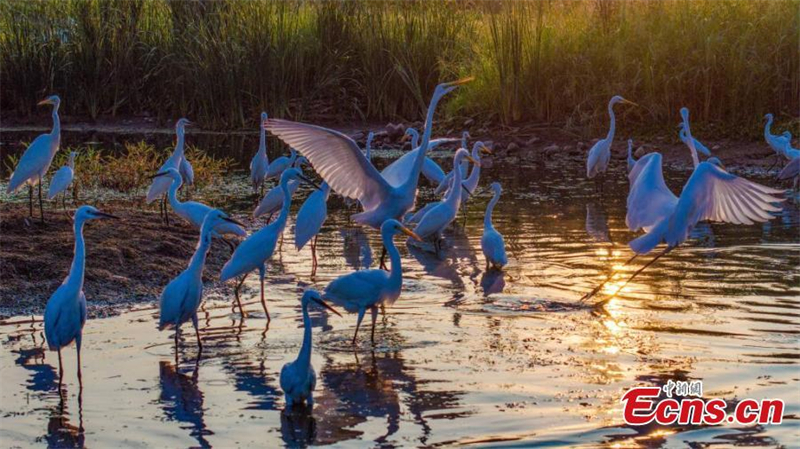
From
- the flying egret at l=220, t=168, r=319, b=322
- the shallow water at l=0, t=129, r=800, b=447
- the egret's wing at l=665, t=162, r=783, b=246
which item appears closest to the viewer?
the shallow water at l=0, t=129, r=800, b=447

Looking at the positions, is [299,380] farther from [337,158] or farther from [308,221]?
[308,221]

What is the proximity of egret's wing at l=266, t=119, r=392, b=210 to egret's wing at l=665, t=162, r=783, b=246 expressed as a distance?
241 centimetres

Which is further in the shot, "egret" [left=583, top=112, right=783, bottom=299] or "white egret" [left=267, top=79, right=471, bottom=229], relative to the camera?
"white egret" [left=267, top=79, right=471, bottom=229]

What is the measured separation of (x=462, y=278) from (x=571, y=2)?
475 inches

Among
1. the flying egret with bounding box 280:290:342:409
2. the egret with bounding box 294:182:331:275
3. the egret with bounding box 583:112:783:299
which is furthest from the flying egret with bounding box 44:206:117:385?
the egret with bounding box 583:112:783:299

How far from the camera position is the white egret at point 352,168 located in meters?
8.38

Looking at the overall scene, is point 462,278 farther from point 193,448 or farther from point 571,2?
point 571,2

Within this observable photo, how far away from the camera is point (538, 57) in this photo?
17.6 m

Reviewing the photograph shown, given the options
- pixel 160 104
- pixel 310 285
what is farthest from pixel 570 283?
pixel 160 104

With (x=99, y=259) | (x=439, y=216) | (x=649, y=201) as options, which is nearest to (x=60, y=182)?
(x=99, y=259)

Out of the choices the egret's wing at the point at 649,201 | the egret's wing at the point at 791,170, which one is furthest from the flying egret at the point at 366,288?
the egret's wing at the point at 791,170

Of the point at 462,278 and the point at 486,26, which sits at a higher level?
the point at 486,26

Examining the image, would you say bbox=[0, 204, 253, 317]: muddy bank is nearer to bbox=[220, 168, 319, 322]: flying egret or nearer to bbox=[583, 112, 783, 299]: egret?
bbox=[220, 168, 319, 322]: flying egret

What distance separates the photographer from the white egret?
330 inches
